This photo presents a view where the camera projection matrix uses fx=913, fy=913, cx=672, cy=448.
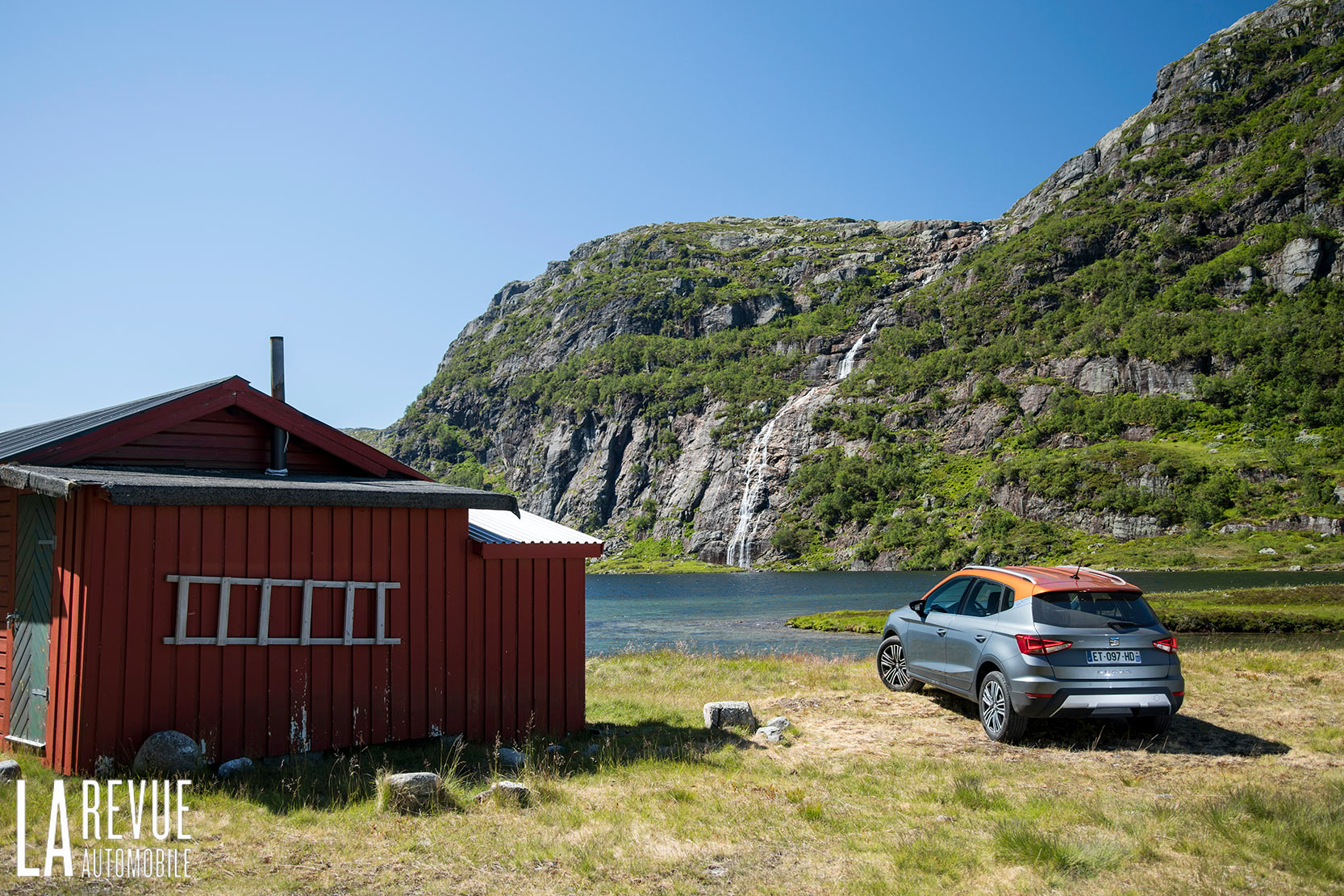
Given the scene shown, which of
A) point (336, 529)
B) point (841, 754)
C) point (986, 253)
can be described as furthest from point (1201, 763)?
point (986, 253)

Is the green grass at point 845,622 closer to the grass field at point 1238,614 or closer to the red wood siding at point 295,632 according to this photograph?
the grass field at point 1238,614

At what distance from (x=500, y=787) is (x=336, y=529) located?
3.72 meters

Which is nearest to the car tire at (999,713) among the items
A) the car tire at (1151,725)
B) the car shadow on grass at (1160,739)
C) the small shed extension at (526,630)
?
the car shadow on grass at (1160,739)

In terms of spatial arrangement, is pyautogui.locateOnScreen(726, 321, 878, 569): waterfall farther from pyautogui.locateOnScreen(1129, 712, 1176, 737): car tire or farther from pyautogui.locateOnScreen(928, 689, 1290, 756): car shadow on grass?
pyautogui.locateOnScreen(1129, 712, 1176, 737): car tire

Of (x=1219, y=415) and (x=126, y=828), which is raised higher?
(x=1219, y=415)

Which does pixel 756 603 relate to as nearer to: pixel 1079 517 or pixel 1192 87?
pixel 1079 517

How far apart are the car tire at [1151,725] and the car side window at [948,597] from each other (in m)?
2.53

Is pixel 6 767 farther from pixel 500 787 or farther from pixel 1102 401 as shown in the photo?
pixel 1102 401

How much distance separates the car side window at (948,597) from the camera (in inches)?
499

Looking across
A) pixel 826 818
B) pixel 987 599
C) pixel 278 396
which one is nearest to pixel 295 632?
pixel 278 396

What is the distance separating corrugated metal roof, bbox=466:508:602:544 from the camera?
11570 millimetres

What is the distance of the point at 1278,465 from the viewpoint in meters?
98.2

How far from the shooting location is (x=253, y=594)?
378 inches
